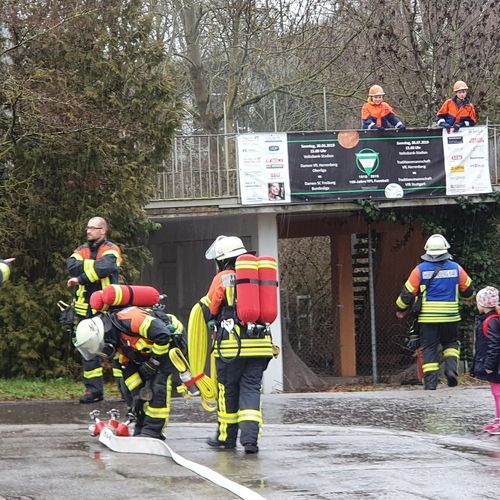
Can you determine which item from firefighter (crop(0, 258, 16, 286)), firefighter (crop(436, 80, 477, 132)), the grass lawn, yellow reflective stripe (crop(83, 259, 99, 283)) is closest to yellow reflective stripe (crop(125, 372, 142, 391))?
firefighter (crop(0, 258, 16, 286))

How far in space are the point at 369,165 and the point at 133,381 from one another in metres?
9.51

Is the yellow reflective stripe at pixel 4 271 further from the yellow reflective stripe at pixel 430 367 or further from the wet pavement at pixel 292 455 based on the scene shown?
the yellow reflective stripe at pixel 430 367

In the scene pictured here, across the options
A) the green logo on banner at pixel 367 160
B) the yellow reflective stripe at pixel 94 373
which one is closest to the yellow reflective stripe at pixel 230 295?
the yellow reflective stripe at pixel 94 373

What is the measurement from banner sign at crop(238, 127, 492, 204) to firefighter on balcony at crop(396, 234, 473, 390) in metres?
4.85

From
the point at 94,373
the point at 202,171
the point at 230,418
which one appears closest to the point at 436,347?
the point at 94,373

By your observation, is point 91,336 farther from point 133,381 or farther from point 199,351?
point 199,351

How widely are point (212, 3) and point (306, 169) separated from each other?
6.80 meters

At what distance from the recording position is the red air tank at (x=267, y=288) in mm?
7613

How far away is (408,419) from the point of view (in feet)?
31.4

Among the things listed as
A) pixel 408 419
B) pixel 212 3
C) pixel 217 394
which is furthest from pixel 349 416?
pixel 212 3

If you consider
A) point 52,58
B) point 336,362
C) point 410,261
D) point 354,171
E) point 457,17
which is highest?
point 457,17

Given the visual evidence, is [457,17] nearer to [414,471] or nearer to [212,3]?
[212,3]

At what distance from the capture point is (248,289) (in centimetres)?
755

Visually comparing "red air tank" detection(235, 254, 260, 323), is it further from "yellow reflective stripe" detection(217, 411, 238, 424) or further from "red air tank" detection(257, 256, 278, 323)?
"yellow reflective stripe" detection(217, 411, 238, 424)
